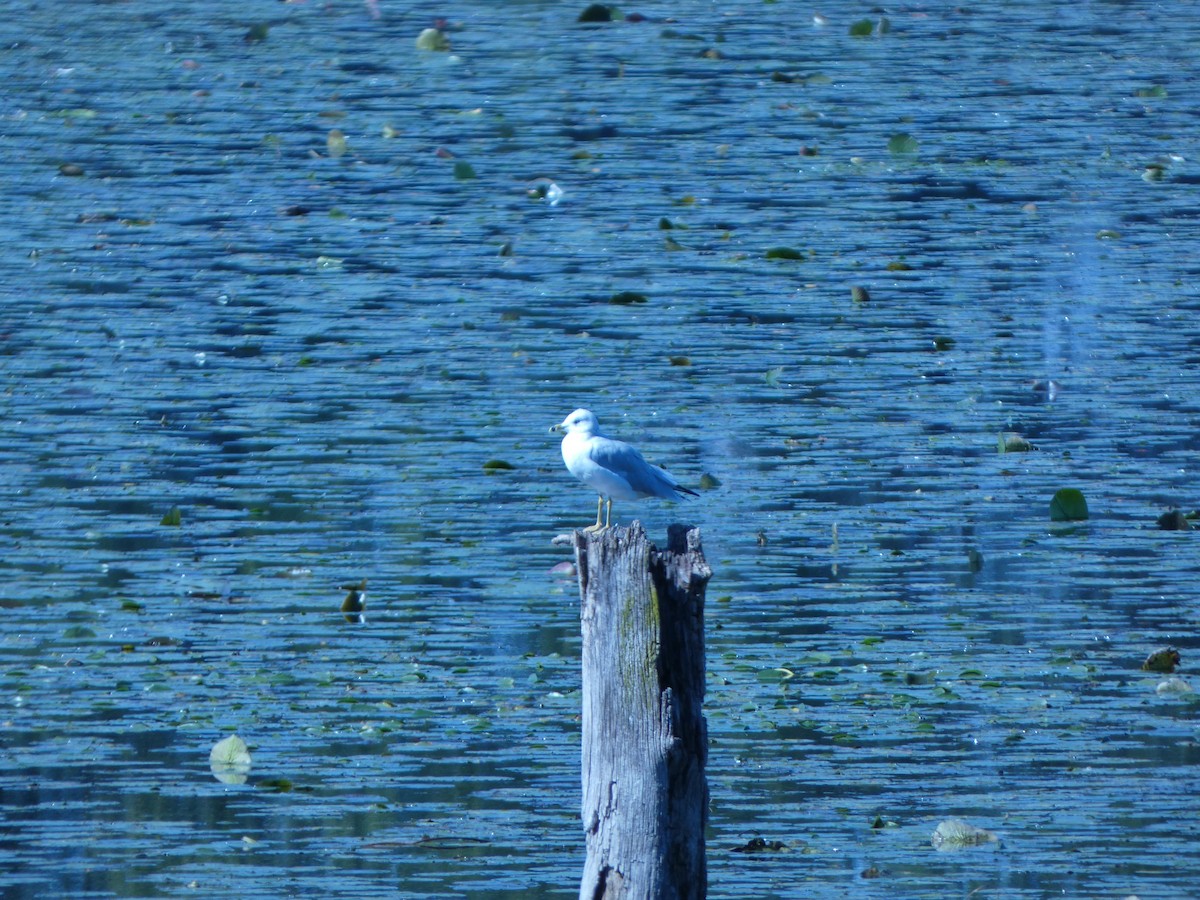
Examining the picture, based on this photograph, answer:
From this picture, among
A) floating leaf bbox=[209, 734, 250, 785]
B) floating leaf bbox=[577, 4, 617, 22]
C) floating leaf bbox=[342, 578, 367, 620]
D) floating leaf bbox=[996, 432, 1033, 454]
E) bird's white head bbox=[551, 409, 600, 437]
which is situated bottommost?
floating leaf bbox=[209, 734, 250, 785]

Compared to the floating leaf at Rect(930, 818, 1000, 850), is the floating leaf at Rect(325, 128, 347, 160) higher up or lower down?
higher up

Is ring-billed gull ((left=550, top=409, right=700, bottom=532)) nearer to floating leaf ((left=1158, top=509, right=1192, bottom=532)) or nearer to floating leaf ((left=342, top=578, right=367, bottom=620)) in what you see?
floating leaf ((left=342, top=578, right=367, bottom=620))

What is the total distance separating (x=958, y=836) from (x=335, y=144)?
10213 mm

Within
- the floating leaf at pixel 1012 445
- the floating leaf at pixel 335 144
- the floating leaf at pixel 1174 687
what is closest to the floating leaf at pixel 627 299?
the floating leaf at pixel 1012 445

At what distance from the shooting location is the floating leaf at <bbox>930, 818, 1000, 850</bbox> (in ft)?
20.6

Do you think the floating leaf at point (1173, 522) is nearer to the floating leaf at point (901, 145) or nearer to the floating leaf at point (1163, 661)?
the floating leaf at point (1163, 661)

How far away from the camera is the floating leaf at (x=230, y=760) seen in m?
6.77

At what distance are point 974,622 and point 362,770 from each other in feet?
7.75

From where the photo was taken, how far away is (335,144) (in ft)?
51.2

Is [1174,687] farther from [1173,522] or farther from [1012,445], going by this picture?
[1012,445]

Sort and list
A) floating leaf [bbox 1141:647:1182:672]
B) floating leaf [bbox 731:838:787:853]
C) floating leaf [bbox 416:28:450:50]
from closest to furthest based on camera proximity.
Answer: floating leaf [bbox 731:838:787:853] → floating leaf [bbox 1141:647:1182:672] → floating leaf [bbox 416:28:450:50]

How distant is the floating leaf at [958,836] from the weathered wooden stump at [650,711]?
5.14 feet

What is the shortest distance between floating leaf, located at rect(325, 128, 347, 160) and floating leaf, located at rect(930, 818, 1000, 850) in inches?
396

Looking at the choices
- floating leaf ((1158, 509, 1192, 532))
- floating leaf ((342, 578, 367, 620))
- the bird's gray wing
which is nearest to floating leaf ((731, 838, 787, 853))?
the bird's gray wing
